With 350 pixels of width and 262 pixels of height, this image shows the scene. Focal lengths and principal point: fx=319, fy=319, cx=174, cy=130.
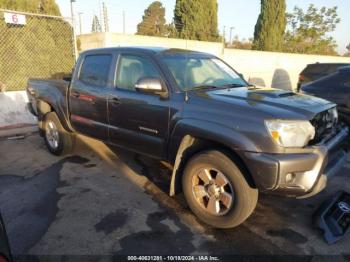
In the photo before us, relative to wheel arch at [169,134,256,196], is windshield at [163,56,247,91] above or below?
above

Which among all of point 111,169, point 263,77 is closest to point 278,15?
point 263,77

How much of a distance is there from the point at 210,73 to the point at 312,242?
2353 mm

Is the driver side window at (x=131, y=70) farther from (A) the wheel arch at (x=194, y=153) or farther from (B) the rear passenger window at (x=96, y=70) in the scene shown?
(A) the wheel arch at (x=194, y=153)

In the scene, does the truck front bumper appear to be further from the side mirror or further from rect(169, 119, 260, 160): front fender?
the side mirror

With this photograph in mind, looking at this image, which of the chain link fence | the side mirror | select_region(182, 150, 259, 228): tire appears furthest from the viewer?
the chain link fence

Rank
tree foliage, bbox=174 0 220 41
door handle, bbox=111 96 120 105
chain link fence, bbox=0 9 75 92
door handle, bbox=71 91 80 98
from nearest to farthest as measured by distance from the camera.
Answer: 1. door handle, bbox=111 96 120 105
2. door handle, bbox=71 91 80 98
3. chain link fence, bbox=0 9 75 92
4. tree foliage, bbox=174 0 220 41

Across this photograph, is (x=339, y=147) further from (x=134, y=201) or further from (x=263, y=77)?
(x=263, y=77)

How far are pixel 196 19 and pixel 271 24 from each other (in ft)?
25.1

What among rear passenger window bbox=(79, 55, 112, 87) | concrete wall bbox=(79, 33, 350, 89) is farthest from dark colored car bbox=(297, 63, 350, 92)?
rear passenger window bbox=(79, 55, 112, 87)

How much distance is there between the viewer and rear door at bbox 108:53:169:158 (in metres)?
3.80

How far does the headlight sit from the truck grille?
0.65 feet

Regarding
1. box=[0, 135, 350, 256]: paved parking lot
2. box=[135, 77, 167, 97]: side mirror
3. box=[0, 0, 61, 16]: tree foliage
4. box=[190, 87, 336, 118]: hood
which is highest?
box=[0, 0, 61, 16]: tree foliage

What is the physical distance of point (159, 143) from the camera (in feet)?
12.7

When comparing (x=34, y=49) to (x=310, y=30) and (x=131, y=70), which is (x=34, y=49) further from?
(x=310, y=30)
